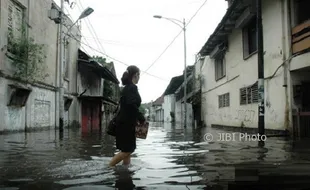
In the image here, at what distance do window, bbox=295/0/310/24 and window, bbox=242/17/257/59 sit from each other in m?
3.97

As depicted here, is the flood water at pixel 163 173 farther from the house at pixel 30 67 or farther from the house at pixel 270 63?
the house at pixel 30 67

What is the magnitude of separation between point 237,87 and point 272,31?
18.8 ft

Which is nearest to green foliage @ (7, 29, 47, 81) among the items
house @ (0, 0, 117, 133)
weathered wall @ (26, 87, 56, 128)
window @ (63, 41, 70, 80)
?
house @ (0, 0, 117, 133)

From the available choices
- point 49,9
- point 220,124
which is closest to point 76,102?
point 49,9

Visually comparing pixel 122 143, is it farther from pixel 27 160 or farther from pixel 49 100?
pixel 49 100

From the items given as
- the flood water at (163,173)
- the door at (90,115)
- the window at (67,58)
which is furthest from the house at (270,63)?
the door at (90,115)

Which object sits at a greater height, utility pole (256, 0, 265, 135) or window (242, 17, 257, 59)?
window (242, 17, 257, 59)

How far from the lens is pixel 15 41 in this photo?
1611cm

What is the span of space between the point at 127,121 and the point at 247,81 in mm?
13028

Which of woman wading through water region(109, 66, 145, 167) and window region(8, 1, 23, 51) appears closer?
woman wading through water region(109, 66, 145, 167)

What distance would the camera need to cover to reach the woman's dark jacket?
5695 millimetres

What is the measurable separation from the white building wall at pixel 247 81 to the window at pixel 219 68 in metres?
0.45

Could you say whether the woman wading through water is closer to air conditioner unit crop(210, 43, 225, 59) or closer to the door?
air conditioner unit crop(210, 43, 225, 59)

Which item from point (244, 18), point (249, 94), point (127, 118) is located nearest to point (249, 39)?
point (244, 18)
